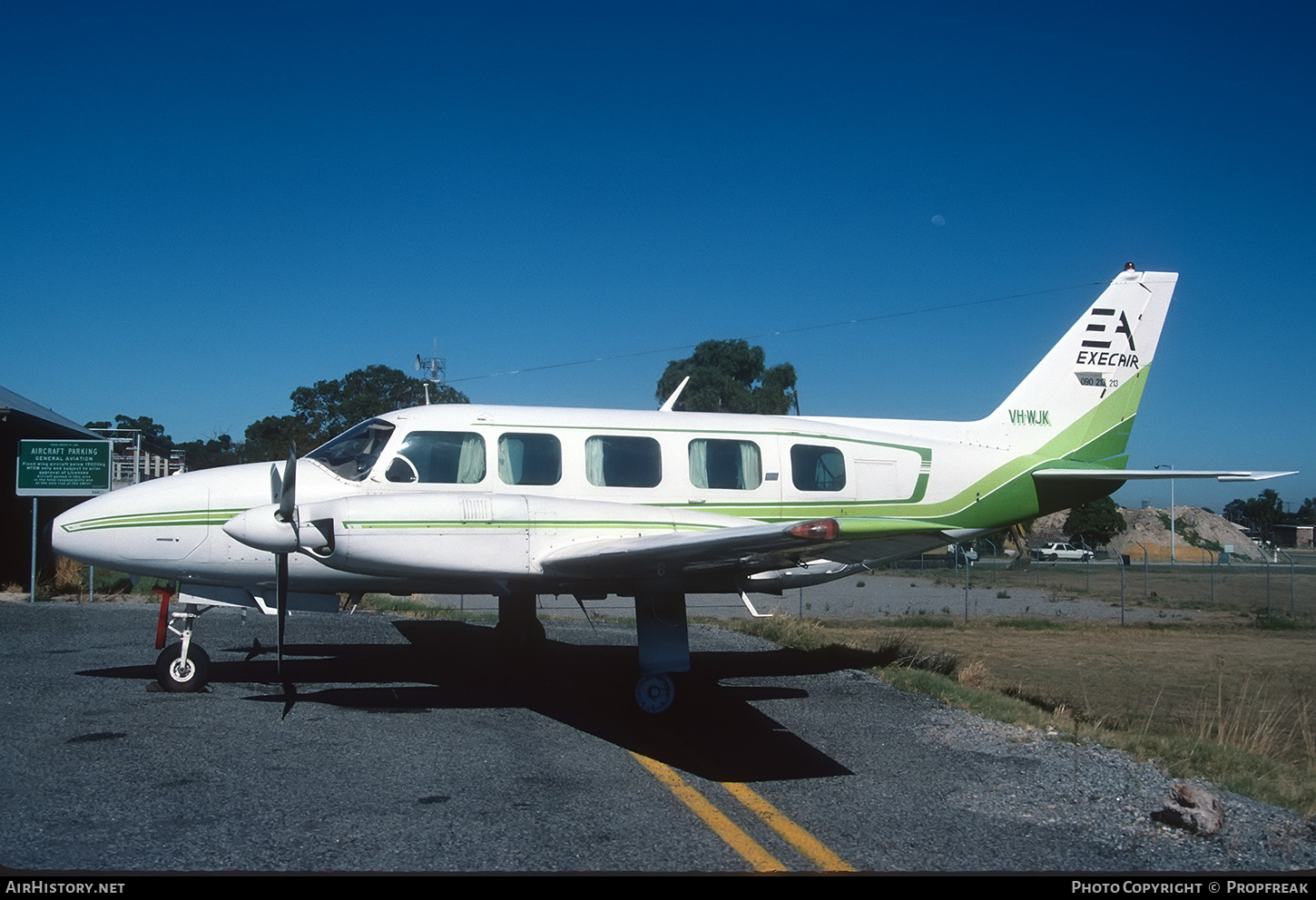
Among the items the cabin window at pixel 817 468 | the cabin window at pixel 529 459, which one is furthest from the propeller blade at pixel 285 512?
the cabin window at pixel 817 468

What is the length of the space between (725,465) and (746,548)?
2.90m

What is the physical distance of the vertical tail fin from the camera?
11.8 meters

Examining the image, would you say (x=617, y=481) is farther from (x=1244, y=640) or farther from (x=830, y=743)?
(x=1244, y=640)

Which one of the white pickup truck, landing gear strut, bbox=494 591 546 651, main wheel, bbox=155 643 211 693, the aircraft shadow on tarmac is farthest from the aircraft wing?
the white pickup truck

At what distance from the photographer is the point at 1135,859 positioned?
4785 millimetres

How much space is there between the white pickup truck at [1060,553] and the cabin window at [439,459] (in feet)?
172

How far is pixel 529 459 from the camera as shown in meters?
9.27

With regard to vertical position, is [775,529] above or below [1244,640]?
above

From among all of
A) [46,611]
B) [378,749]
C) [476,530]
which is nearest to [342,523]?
[476,530]

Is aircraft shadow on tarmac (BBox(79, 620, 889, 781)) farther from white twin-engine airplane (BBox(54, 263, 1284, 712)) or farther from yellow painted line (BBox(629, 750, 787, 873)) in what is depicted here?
white twin-engine airplane (BBox(54, 263, 1284, 712))

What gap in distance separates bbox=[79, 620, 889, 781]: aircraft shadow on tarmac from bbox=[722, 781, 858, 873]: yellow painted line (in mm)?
383

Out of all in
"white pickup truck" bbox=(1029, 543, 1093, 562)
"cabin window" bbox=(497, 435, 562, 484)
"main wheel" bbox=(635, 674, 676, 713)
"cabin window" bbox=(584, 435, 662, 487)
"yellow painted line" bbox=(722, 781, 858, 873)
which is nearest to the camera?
"yellow painted line" bbox=(722, 781, 858, 873)

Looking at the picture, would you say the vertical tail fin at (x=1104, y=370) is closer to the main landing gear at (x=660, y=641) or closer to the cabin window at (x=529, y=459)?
the main landing gear at (x=660, y=641)

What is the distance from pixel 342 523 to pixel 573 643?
20.1ft
